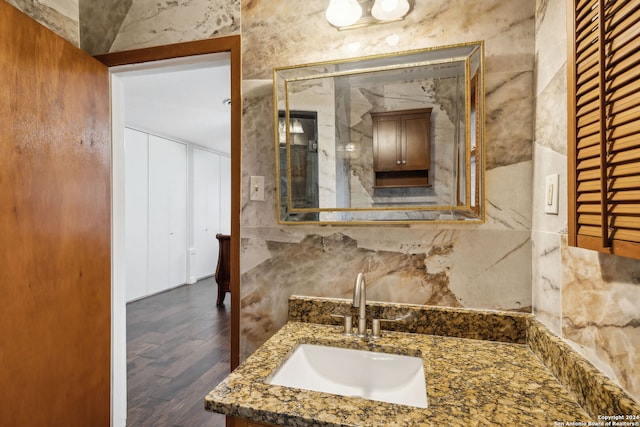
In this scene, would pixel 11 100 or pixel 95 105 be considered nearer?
pixel 11 100

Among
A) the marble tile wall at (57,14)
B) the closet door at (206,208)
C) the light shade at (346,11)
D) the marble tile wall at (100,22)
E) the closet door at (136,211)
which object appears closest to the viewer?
the light shade at (346,11)

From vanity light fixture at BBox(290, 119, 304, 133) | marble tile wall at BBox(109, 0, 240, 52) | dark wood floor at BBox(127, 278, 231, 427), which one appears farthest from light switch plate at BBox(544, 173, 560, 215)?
dark wood floor at BBox(127, 278, 231, 427)

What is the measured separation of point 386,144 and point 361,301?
0.58 metres

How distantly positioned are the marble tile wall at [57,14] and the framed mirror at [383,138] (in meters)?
1.05

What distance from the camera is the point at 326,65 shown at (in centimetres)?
129

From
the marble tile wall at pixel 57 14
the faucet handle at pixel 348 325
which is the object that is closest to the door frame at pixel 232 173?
the marble tile wall at pixel 57 14

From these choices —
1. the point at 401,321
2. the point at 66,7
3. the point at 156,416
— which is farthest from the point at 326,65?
the point at 156,416

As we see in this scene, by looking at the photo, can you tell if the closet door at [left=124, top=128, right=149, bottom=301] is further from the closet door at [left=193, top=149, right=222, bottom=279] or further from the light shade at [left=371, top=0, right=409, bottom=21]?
the light shade at [left=371, top=0, right=409, bottom=21]

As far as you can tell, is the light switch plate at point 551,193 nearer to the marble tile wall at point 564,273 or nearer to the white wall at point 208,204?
the marble tile wall at point 564,273

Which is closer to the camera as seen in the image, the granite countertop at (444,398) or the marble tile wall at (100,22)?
the granite countertop at (444,398)

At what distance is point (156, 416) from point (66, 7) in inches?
88.4

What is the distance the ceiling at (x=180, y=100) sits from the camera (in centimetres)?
277

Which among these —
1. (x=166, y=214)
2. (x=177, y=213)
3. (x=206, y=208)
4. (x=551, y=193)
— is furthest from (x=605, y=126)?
(x=206, y=208)

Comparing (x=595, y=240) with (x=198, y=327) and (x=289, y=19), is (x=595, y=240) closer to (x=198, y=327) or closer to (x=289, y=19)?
(x=289, y=19)
